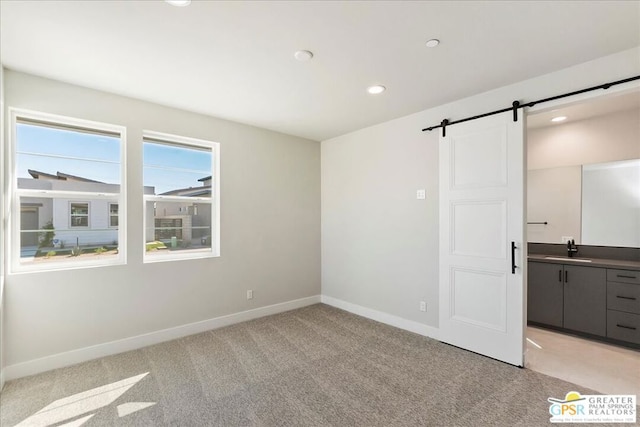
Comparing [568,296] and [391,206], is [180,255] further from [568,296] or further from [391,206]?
[568,296]

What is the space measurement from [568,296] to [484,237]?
1.56m

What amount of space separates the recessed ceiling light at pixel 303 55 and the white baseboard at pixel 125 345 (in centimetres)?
314

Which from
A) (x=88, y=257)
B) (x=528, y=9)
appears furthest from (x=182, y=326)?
(x=528, y=9)

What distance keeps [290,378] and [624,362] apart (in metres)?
3.18

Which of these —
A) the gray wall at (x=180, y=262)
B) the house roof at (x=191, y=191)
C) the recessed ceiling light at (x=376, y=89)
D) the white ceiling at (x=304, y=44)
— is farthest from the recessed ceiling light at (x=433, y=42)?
the house roof at (x=191, y=191)

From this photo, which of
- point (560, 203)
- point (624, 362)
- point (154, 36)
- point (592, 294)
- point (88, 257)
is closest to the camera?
point (154, 36)

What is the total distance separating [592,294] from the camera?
3291mm

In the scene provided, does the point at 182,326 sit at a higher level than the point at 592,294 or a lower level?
lower

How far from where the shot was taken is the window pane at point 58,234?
268cm

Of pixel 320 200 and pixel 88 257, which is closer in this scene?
pixel 88 257

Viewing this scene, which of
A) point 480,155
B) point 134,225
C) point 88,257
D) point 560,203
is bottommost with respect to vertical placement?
point 88,257

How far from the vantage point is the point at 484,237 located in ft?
9.70

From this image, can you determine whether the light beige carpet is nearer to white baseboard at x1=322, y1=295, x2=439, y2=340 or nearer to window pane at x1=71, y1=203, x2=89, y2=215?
white baseboard at x1=322, y1=295, x2=439, y2=340

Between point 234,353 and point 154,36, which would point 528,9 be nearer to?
point 154,36
